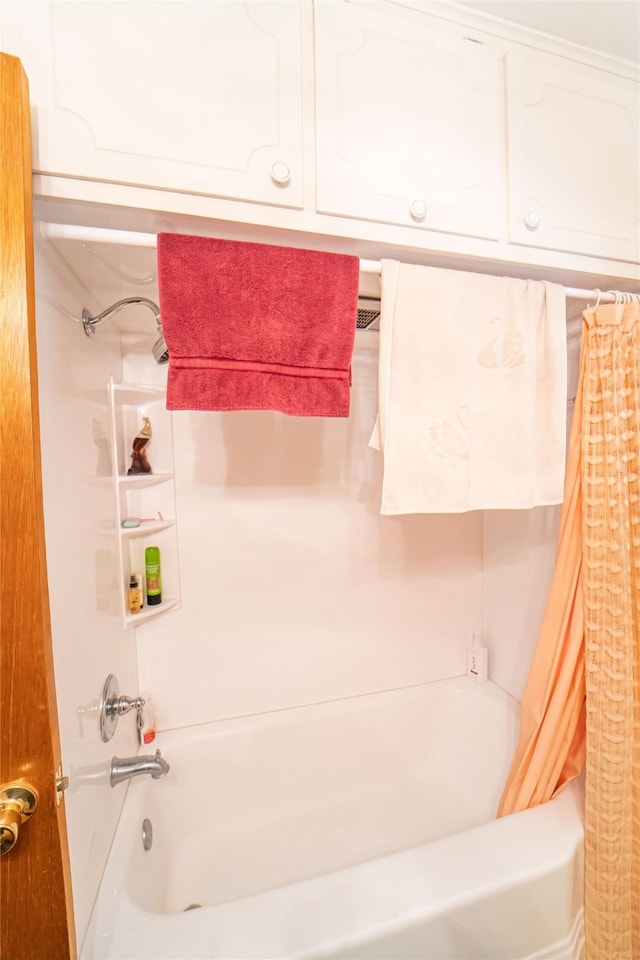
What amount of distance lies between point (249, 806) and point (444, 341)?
1699mm

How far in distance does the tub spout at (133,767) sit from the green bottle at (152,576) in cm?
43

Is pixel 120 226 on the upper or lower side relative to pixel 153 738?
upper

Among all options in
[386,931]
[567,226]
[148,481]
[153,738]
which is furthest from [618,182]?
[153,738]

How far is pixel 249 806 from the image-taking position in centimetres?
143

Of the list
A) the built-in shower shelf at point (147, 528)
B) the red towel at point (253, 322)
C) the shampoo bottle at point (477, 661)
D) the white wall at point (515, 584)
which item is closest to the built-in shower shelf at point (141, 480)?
the built-in shower shelf at point (147, 528)

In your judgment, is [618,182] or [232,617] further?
[232,617]

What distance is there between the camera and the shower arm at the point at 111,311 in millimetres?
915

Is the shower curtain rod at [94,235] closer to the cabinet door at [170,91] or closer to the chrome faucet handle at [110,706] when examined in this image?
the cabinet door at [170,91]

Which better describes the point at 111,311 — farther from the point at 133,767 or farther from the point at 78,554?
the point at 133,767

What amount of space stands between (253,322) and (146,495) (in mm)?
862

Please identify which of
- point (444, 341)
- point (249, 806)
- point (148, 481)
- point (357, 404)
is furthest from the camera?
point (357, 404)

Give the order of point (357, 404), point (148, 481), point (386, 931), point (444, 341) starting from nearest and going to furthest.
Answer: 1. point (386, 931)
2. point (444, 341)
3. point (148, 481)
4. point (357, 404)

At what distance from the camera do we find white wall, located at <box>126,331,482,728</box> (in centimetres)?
145

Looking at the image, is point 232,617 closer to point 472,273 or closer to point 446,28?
point 472,273
